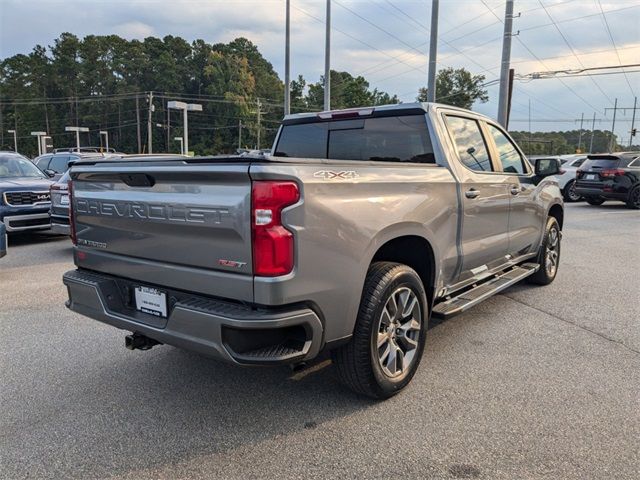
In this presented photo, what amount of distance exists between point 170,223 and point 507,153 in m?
3.86

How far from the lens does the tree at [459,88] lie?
212ft

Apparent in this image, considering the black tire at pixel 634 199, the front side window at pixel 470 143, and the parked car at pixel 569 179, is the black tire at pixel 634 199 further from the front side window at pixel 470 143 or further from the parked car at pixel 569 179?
the front side window at pixel 470 143

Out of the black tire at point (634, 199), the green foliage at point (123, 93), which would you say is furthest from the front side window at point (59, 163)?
the green foliage at point (123, 93)

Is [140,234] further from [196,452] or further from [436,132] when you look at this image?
[436,132]

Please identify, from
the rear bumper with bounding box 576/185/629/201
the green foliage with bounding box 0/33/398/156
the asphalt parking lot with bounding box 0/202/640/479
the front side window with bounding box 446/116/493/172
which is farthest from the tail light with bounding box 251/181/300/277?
the green foliage with bounding box 0/33/398/156

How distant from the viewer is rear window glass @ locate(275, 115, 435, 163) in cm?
408

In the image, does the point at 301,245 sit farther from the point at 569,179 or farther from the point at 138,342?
the point at 569,179

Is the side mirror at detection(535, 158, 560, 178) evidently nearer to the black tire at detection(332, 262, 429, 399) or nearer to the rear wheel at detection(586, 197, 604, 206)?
the black tire at detection(332, 262, 429, 399)

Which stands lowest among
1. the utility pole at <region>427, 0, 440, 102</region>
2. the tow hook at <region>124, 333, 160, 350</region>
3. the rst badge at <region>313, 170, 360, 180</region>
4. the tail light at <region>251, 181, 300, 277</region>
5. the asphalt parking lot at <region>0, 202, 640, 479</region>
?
the asphalt parking lot at <region>0, 202, 640, 479</region>

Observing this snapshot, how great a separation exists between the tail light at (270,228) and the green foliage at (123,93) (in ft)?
285

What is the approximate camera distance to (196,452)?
8.93 ft

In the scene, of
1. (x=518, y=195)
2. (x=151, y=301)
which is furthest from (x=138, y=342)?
(x=518, y=195)

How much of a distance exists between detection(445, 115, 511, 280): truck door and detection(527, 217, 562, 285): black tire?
4.56 ft

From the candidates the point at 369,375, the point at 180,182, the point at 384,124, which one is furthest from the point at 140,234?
the point at 384,124
